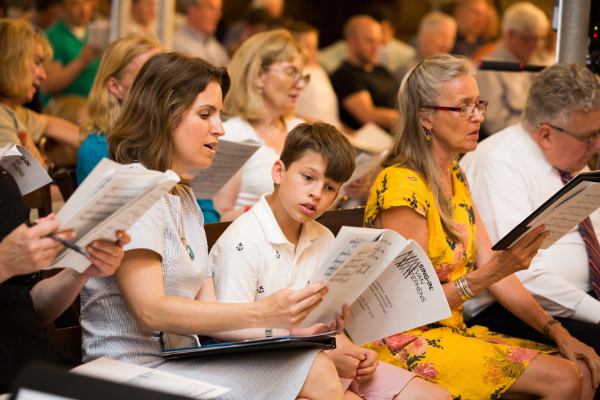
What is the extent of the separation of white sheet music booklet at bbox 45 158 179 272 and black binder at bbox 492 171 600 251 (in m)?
1.01

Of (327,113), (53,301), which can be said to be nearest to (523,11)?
(327,113)

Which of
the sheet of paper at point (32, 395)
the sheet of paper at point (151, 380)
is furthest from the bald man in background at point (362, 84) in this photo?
the sheet of paper at point (32, 395)

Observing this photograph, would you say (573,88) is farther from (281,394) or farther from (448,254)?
(281,394)

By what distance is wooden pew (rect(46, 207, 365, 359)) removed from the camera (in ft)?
5.64

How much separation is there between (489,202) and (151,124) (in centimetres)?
147

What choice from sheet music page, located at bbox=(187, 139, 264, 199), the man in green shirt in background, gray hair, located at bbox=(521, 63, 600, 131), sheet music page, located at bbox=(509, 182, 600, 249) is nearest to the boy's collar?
sheet music page, located at bbox=(187, 139, 264, 199)

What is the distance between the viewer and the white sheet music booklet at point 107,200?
114cm

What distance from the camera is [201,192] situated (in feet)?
7.92

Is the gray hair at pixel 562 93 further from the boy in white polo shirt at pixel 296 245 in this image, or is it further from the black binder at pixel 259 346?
the black binder at pixel 259 346

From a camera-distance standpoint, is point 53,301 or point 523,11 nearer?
point 53,301

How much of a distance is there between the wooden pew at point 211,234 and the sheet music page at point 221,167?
0.33 meters

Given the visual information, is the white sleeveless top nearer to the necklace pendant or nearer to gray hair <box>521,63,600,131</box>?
the necklace pendant

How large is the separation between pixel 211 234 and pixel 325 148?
0.52 metres

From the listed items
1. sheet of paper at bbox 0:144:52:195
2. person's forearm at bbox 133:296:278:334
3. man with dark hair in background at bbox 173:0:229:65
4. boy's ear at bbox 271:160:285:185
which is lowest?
person's forearm at bbox 133:296:278:334
